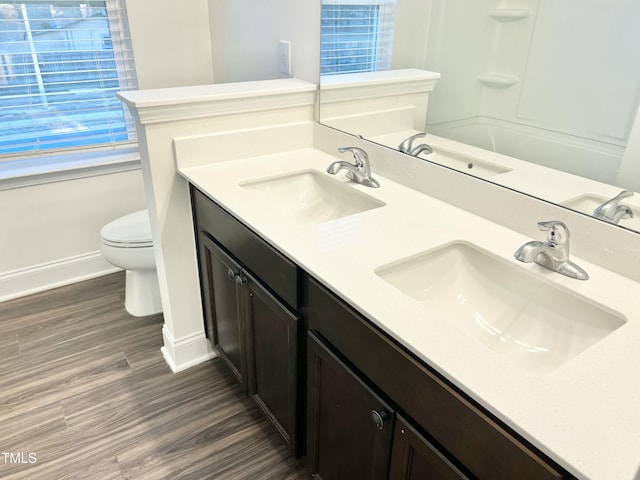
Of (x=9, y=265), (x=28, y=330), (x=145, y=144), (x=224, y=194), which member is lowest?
(x=28, y=330)

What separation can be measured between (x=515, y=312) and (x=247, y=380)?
39.2 inches

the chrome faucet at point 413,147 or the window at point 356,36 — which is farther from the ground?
the window at point 356,36

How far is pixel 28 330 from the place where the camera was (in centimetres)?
231

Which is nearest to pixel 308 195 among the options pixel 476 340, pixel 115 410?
pixel 476 340

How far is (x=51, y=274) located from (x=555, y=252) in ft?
8.46

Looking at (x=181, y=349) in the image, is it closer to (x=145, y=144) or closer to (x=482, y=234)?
(x=145, y=144)

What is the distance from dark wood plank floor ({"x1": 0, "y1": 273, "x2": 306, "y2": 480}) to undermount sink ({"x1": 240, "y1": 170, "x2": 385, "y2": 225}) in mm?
811

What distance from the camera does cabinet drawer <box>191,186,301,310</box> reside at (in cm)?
127

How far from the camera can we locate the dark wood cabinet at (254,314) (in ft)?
4.41

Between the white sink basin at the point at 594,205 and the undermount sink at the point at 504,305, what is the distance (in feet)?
0.71

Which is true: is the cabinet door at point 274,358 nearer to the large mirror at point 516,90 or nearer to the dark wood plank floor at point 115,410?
the dark wood plank floor at point 115,410

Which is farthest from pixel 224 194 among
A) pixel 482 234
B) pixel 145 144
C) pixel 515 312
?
pixel 515 312

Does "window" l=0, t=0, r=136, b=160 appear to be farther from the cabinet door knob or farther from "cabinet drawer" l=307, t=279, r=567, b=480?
"cabinet drawer" l=307, t=279, r=567, b=480

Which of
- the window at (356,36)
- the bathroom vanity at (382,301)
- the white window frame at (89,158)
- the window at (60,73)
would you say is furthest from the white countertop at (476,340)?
the window at (60,73)
